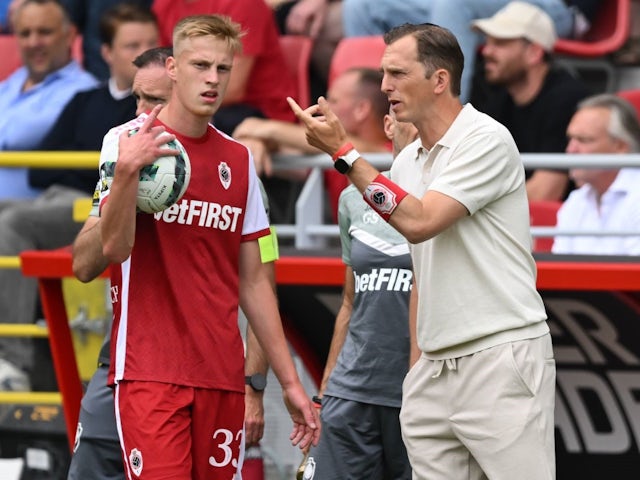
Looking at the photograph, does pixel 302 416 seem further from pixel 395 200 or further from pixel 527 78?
pixel 527 78

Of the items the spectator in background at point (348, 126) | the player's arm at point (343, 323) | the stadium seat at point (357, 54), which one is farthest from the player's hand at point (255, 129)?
the player's arm at point (343, 323)

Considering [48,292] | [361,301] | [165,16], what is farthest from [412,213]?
[165,16]

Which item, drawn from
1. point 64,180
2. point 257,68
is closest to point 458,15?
point 257,68

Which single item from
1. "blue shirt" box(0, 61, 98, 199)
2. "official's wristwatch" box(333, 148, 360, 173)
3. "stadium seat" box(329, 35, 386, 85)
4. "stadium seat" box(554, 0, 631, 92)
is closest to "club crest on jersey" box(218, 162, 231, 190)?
"official's wristwatch" box(333, 148, 360, 173)

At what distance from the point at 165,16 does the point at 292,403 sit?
3.86 metres

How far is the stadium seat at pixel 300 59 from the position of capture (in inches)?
336

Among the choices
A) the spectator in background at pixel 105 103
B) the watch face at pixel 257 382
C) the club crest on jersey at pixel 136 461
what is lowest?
the club crest on jersey at pixel 136 461

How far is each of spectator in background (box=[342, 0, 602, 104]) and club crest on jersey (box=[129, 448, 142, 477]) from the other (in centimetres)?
362

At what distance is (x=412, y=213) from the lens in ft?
15.3

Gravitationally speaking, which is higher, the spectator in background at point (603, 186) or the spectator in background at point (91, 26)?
the spectator in background at point (91, 26)

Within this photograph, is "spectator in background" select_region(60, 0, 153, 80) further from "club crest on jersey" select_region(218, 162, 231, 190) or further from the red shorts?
the red shorts

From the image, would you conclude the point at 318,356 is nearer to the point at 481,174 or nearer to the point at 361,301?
the point at 361,301

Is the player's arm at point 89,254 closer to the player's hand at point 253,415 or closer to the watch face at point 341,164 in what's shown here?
the watch face at point 341,164

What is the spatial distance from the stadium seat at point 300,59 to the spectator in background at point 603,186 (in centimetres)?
193
